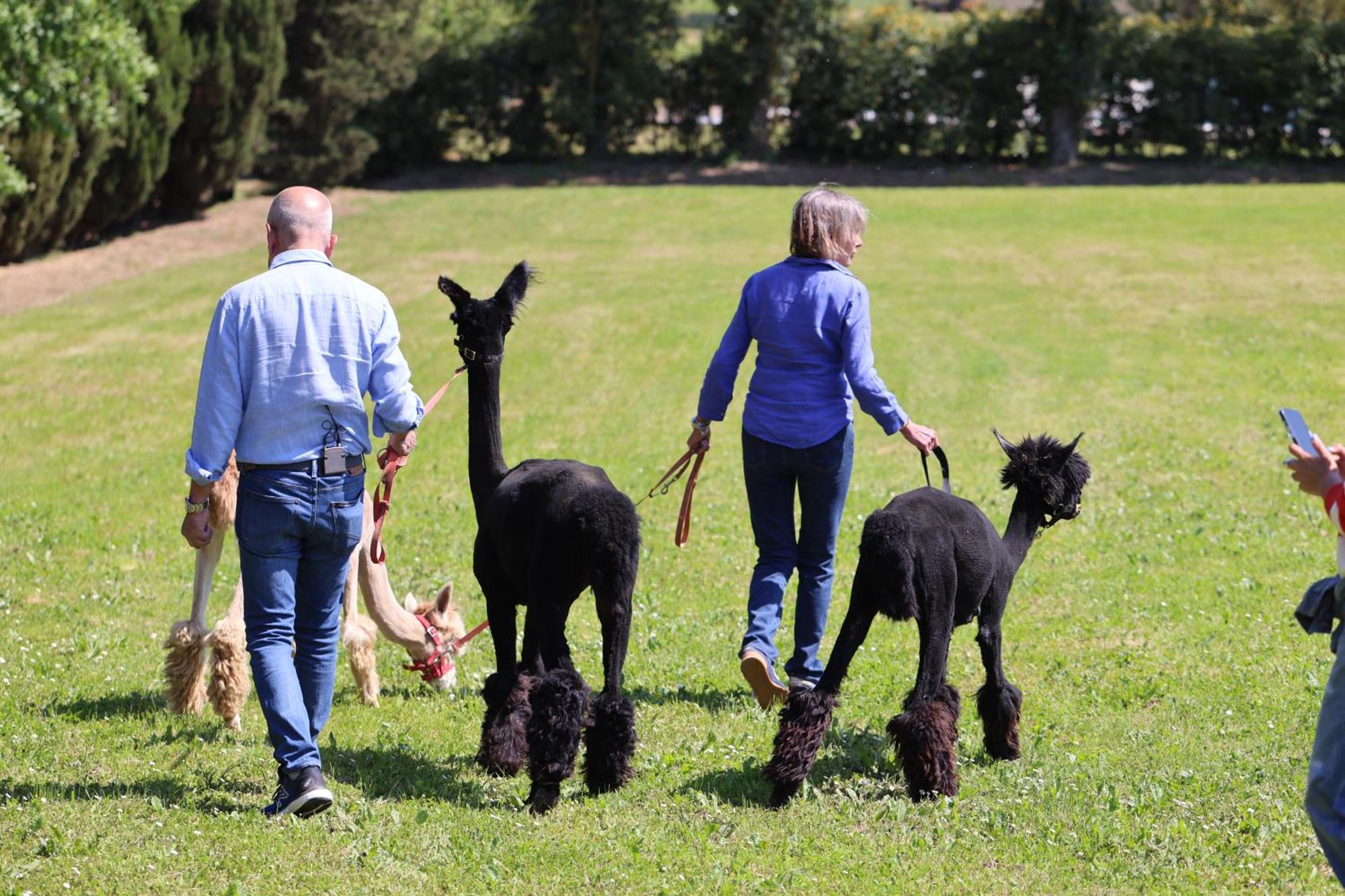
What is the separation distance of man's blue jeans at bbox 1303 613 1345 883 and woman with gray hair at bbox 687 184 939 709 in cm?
265

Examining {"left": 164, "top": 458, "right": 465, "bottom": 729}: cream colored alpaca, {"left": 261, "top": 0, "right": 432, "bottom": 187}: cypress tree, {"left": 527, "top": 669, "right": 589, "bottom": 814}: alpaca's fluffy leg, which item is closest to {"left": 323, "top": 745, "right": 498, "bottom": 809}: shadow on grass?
{"left": 527, "top": 669, "right": 589, "bottom": 814}: alpaca's fluffy leg

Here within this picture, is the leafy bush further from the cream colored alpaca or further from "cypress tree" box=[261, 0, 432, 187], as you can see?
the cream colored alpaca

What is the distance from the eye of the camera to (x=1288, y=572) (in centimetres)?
944

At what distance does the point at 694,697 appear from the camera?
23.9 ft

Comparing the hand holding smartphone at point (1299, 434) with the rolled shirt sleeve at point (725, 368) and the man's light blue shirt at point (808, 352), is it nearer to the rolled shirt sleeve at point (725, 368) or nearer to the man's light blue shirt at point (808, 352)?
the man's light blue shirt at point (808, 352)

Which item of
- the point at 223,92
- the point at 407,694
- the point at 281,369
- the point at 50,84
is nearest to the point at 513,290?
the point at 281,369

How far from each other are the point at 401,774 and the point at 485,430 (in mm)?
1528

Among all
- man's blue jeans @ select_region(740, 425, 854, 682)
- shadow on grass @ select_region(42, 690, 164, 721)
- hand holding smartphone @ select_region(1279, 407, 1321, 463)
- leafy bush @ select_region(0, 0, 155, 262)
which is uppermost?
leafy bush @ select_region(0, 0, 155, 262)

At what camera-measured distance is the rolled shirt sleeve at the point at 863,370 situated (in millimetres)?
6320

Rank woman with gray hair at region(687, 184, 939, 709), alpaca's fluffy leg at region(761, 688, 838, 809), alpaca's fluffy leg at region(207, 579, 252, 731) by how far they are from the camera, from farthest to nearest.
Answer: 1. alpaca's fluffy leg at region(207, 579, 252, 731)
2. woman with gray hair at region(687, 184, 939, 709)
3. alpaca's fluffy leg at region(761, 688, 838, 809)

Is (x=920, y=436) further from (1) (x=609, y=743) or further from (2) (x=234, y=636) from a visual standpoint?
(2) (x=234, y=636)

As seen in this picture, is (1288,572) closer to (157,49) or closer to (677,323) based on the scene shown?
(677,323)

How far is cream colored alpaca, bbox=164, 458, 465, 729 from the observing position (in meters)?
6.67

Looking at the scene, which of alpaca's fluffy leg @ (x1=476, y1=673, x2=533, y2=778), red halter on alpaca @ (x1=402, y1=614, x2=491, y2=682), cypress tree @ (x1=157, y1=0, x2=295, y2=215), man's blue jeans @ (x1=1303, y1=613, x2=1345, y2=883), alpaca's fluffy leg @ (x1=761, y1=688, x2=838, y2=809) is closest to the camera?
man's blue jeans @ (x1=1303, y1=613, x2=1345, y2=883)
